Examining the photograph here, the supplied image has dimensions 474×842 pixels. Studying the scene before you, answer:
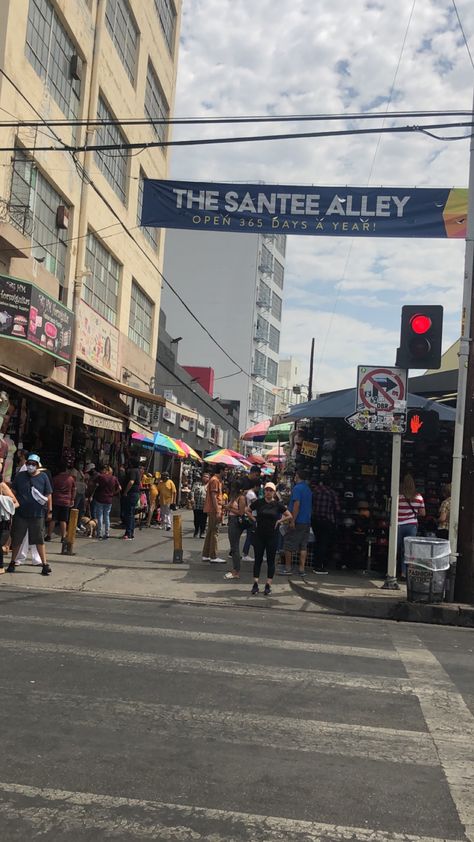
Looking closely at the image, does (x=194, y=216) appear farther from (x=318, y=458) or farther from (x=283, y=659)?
(x=283, y=659)

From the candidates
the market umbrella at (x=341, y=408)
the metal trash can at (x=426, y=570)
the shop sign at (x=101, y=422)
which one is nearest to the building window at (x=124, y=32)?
the shop sign at (x=101, y=422)

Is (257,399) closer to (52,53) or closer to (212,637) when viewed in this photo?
(52,53)

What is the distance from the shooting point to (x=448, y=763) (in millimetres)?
4270

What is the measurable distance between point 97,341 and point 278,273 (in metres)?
59.5

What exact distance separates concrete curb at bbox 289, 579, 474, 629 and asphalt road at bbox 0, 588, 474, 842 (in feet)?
6.09

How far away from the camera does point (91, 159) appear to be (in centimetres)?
1870

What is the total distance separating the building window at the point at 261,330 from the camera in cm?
7100

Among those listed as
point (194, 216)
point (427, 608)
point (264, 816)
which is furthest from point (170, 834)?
point (194, 216)

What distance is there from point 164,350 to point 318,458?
19766 millimetres

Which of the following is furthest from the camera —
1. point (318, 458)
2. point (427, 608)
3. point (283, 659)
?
point (318, 458)

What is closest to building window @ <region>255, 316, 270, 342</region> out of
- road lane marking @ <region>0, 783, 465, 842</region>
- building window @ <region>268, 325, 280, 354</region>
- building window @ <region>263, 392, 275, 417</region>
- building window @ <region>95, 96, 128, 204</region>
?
building window @ <region>268, 325, 280, 354</region>

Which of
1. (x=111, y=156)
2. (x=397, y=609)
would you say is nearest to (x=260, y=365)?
(x=111, y=156)

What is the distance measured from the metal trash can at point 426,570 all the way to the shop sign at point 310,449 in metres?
3.90

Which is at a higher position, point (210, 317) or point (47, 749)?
point (210, 317)
